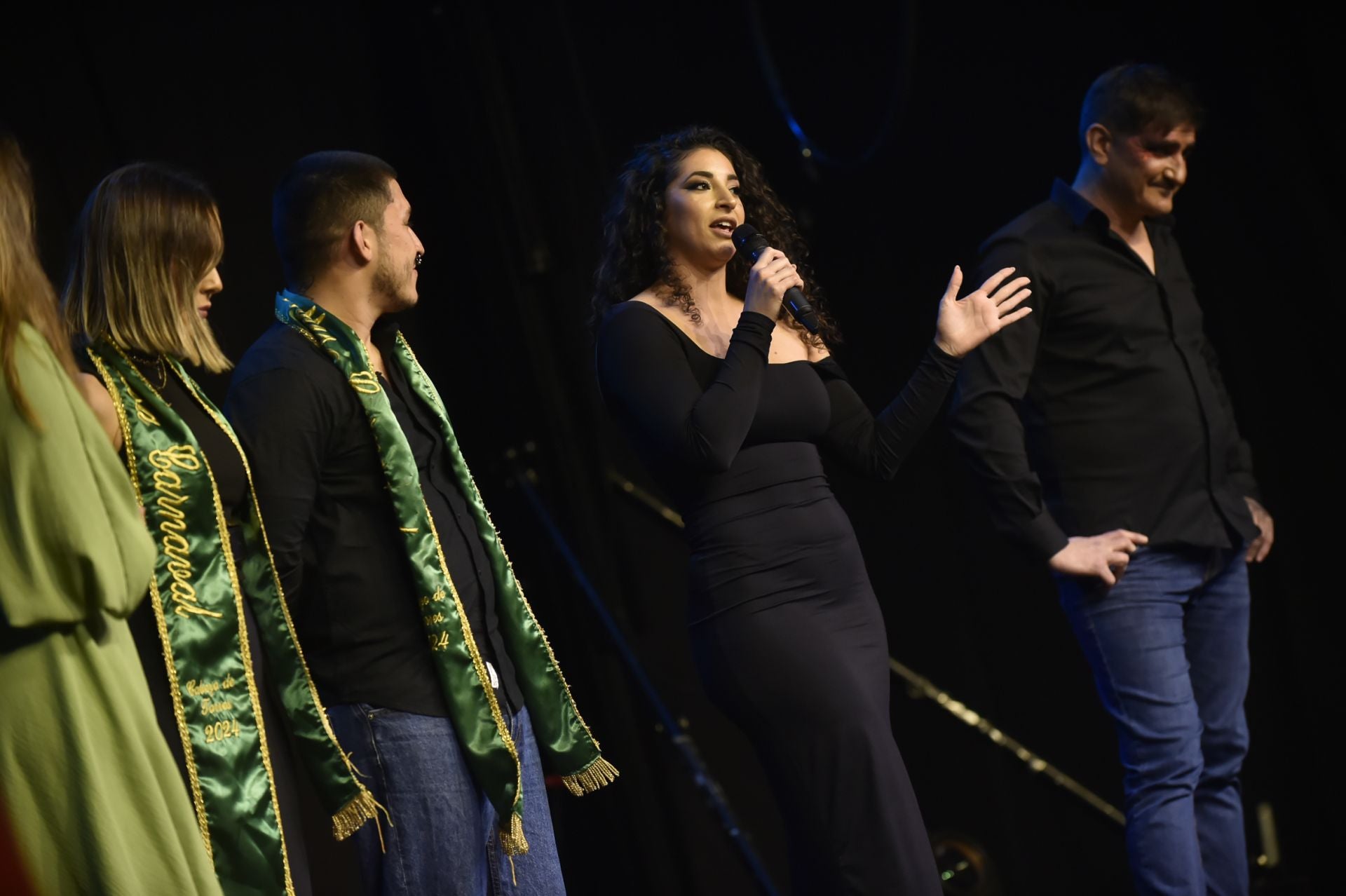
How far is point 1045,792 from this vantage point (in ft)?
12.9

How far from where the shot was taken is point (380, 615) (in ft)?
6.86

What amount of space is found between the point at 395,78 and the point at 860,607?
194cm

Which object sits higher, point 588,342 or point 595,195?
point 595,195

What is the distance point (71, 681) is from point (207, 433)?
55 cm

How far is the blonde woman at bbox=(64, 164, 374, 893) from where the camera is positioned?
188 cm

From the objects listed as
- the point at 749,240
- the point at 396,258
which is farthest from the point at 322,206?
the point at 749,240

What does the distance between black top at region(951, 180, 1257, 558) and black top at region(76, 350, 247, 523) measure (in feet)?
4.89

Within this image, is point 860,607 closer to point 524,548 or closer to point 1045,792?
point 524,548

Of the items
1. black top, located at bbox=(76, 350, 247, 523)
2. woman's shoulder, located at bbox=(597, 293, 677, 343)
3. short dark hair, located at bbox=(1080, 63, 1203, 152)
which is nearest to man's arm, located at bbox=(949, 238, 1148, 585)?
short dark hair, located at bbox=(1080, 63, 1203, 152)

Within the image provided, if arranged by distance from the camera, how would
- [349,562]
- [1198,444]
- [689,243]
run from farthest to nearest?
[1198,444]
[689,243]
[349,562]

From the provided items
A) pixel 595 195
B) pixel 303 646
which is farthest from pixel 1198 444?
pixel 303 646

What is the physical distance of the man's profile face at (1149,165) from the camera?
303 centimetres

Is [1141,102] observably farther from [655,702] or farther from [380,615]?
[380,615]

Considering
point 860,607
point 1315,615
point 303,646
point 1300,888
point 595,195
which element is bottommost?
point 1300,888
